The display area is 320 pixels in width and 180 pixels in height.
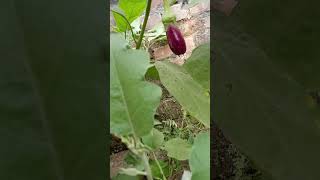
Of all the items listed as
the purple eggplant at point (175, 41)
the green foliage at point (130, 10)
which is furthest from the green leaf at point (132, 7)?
the purple eggplant at point (175, 41)

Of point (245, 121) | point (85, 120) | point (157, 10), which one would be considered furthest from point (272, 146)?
point (157, 10)

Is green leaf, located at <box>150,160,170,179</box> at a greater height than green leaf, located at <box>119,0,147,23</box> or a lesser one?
lesser

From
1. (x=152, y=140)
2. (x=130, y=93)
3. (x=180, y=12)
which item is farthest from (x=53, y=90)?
(x=180, y=12)

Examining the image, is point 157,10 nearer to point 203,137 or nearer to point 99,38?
point 203,137

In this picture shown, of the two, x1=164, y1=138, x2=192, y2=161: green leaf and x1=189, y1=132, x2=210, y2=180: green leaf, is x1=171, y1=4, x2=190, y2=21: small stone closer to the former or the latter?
x1=164, y1=138, x2=192, y2=161: green leaf

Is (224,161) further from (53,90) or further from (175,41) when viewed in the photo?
(53,90)

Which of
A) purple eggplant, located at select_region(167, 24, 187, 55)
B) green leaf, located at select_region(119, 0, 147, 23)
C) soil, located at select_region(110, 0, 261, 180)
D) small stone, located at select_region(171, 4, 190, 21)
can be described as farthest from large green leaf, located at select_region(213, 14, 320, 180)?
small stone, located at select_region(171, 4, 190, 21)
